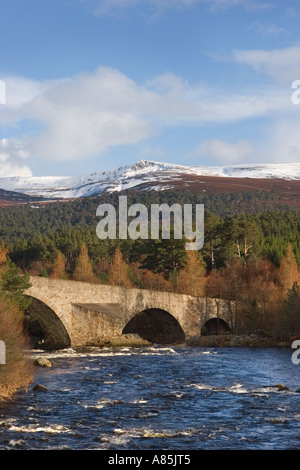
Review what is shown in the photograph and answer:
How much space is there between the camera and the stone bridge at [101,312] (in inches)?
1762

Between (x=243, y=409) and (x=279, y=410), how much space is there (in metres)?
1.45

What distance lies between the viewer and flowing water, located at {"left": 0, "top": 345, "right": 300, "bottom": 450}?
19.4m

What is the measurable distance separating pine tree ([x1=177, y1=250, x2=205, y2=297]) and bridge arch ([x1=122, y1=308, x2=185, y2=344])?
26.5 feet

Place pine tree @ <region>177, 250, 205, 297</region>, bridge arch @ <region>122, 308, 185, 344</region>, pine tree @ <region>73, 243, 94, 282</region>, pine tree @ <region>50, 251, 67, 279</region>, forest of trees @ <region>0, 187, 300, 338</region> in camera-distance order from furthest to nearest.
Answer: pine tree @ <region>50, 251, 67, 279</region>, pine tree @ <region>73, 243, 94, 282</region>, pine tree @ <region>177, 250, 205, 297</region>, forest of trees @ <region>0, 187, 300, 338</region>, bridge arch @ <region>122, 308, 185, 344</region>

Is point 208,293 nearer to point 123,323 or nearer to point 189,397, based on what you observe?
point 123,323

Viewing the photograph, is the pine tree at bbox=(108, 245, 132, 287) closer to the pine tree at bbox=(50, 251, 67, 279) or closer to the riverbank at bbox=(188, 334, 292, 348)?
the pine tree at bbox=(50, 251, 67, 279)

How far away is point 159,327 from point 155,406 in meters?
34.4

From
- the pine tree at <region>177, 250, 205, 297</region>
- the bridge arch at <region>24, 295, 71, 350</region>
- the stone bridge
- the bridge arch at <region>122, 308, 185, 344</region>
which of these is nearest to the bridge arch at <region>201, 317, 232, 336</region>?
the stone bridge

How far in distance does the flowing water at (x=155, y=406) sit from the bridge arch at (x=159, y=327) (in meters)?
15.5

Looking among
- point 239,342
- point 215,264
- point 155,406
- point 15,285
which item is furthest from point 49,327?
point 215,264

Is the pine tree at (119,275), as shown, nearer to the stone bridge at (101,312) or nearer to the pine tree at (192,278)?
the pine tree at (192,278)

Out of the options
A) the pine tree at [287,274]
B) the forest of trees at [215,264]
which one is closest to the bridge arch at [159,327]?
the forest of trees at [215,264]

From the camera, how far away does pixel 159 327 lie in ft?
195

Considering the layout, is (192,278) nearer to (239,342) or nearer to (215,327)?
(215,327)
